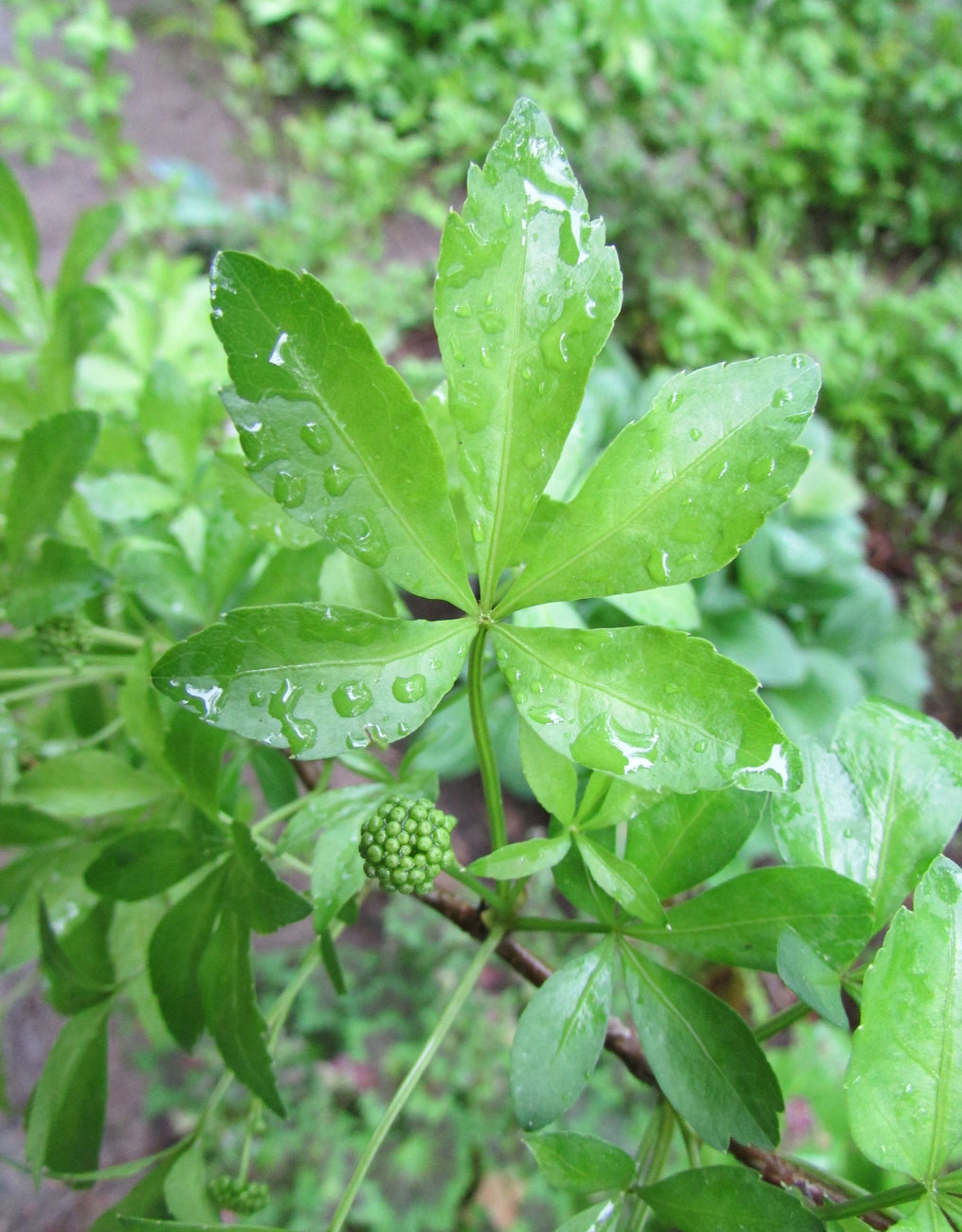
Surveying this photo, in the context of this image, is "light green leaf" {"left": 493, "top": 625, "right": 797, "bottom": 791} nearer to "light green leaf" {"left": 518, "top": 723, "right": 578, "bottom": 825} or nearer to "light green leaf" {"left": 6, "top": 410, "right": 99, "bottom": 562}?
A: "light green leaf" {"left": 518, "top": 723, "right": 578, "bottom": 825}

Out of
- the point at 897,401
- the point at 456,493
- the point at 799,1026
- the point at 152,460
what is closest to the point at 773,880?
the point at 456,493

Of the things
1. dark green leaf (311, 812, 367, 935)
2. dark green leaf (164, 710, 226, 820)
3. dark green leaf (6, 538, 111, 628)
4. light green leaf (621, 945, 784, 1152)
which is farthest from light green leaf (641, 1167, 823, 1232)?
dark green leaf (6, 538, 111, 628)

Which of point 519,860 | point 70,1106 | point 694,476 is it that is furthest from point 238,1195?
point 694,476

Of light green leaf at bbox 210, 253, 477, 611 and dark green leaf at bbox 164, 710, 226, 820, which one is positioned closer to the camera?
light green leaf at bbox 210, 253, 477, 611

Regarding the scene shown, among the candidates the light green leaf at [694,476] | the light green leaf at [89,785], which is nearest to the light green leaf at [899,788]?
the light green leaf at [694,476]

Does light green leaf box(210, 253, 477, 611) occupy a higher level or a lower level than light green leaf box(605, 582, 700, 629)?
higher

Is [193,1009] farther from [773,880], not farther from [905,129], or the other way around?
[905,129]
